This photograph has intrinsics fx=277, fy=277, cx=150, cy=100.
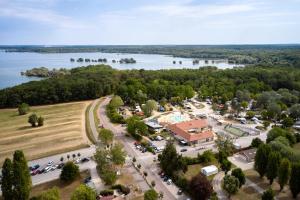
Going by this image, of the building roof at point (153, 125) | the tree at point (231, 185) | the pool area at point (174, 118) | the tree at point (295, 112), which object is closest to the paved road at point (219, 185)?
the tree at point (231, 185)

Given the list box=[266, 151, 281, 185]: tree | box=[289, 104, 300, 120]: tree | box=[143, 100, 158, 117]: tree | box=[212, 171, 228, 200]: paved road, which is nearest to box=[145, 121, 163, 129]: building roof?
box=[143, 100, 158, 117]: tree

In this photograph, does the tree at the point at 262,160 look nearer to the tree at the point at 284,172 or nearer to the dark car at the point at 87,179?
the tree at the point at 284,172

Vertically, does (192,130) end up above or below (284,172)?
below

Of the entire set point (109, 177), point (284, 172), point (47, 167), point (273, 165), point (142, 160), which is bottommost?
point (142, 160)

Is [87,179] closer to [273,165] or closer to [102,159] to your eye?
[102,159]

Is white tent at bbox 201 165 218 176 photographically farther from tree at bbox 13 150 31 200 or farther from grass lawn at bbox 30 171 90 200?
tree at bbox 13 150 31 200

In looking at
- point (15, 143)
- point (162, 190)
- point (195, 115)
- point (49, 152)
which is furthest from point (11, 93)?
point (162, 190)

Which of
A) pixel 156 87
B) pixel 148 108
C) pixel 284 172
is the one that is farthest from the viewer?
pixel 156 87

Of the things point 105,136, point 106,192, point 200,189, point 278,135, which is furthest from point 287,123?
point 106,192
